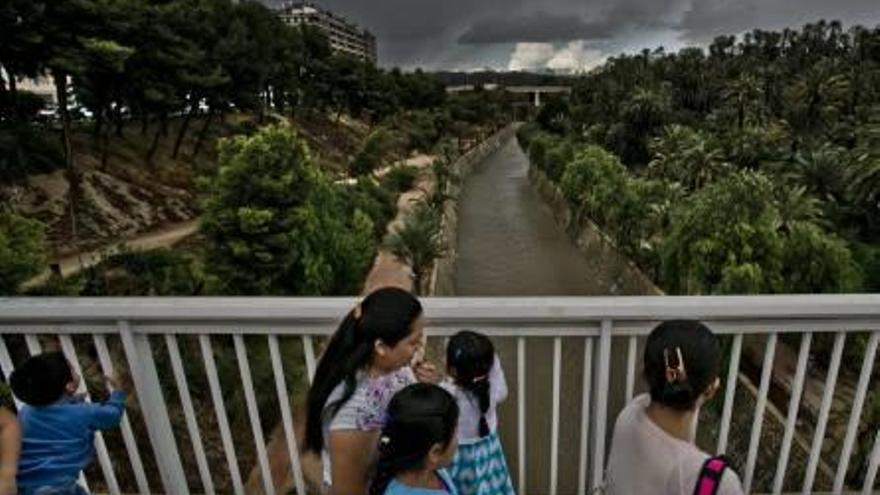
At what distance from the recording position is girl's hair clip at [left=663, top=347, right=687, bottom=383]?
1.73 m

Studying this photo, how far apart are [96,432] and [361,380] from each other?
55.0 inches

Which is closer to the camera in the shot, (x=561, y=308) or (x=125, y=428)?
(x=561, y=308)

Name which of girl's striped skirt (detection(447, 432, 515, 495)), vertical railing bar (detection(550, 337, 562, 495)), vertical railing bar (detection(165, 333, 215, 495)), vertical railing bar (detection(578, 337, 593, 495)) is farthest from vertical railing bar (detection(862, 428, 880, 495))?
vertical railing bar (detection(165, 333, 215, 495))

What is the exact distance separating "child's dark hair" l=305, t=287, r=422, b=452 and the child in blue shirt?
3.26 ft

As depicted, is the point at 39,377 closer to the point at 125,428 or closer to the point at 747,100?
the point at 125,428

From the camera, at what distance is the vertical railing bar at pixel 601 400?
2.42 meters

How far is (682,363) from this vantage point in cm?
173

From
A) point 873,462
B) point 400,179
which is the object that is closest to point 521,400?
point 873,462

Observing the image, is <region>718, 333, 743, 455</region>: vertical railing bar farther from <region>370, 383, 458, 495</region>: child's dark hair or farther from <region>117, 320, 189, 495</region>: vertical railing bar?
<region>117, 320, 189, 495</region>: vertical railing bar

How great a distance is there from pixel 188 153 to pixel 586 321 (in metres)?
32.3

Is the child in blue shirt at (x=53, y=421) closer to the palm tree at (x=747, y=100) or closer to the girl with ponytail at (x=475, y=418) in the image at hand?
the girl with ponytail at (x=475, y=418)

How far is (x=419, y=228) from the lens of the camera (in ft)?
61.8

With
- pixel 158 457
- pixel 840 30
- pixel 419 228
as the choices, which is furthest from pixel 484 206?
pixel 840 30

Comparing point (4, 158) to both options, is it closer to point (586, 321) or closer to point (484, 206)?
point (586, 321)
